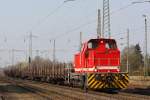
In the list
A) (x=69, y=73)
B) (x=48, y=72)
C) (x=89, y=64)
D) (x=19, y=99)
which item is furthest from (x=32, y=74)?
(x=19, y=99)

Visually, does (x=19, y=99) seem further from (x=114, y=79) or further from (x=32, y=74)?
(x=32, y=74)

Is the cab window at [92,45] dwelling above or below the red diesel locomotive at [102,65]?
above

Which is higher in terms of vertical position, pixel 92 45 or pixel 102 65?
pixel 92 45

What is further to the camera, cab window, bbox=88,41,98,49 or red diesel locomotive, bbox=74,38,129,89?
cab window, bbox=88,41,98,49

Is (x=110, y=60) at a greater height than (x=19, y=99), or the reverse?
(x=110, y=60)

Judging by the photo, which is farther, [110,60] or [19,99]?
[110,60]

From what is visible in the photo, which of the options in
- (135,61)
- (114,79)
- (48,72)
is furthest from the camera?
(135,61)

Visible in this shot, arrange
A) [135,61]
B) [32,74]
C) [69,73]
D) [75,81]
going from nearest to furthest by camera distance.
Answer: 1. [75,81]
2. [69,73]
3. [32,74]
4. [135,61]

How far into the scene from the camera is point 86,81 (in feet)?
89.7

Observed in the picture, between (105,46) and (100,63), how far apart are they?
1.27 m

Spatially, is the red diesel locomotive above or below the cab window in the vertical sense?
below

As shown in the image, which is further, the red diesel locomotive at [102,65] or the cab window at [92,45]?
the cab window at [92,45]

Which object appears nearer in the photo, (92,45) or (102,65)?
(102,65)

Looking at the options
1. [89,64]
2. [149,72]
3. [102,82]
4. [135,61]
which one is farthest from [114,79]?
[135,61]
